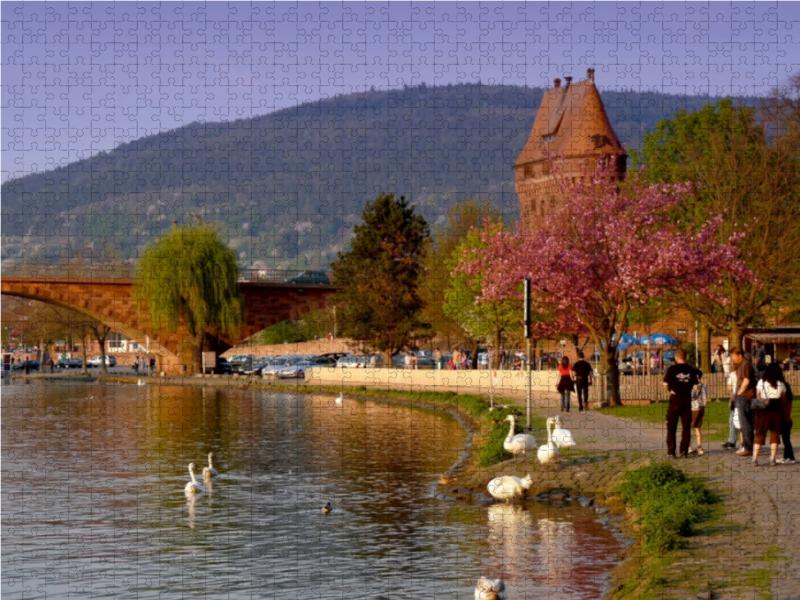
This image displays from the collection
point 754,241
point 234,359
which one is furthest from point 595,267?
point 234,359

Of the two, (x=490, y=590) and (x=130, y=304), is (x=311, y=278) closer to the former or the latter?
(x=130, y=304)

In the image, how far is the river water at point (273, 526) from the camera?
58.9 ft

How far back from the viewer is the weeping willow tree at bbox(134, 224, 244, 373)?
3625 inches

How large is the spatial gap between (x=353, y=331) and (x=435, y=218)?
18439mm

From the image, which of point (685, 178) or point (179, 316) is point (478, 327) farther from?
point (179, 316)

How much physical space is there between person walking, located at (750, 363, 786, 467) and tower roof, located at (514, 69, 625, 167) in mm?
75430

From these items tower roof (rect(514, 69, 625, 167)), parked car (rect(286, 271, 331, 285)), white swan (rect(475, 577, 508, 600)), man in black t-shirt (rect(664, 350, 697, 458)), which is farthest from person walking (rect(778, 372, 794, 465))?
parked car (rect(286, 271, 331, 285))

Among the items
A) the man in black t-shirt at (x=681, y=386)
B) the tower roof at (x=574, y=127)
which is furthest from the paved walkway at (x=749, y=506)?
the tower roof at (x=574, y=127)

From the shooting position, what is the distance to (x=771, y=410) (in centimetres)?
2294

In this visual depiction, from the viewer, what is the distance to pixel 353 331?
87938 mm

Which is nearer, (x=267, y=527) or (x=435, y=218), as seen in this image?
(x=267, y=527)

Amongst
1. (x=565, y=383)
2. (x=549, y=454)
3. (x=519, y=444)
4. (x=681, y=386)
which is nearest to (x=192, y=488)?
(x=519, y=444)

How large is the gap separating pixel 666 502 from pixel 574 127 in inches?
3980

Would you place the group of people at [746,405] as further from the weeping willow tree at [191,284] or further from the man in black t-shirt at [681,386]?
the weeping willow tree at [191,284]
